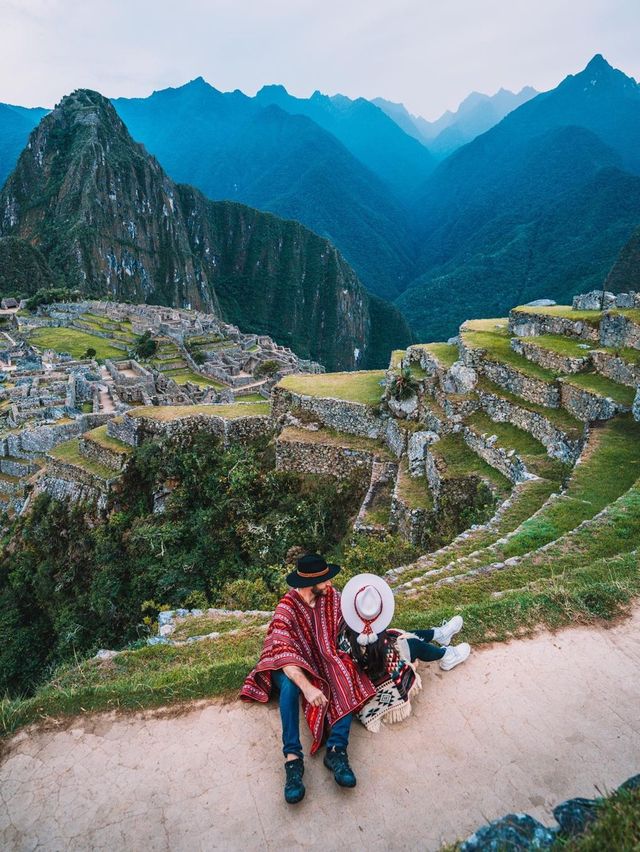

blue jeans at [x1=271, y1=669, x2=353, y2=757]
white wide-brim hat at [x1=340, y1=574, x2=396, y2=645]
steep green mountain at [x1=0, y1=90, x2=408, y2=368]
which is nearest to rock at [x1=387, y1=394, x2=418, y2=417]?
white wide-brim hat at [x1=340, y1=574, x2=396, y2=645]

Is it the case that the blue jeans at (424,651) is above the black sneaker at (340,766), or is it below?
above

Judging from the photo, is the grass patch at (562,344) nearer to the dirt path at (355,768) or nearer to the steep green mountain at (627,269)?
the dirt path at (355,768)

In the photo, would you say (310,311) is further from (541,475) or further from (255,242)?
(541,475)

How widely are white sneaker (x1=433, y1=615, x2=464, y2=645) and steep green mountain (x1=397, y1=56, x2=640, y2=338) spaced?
292ft

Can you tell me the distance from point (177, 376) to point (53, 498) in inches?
1066

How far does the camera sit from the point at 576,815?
106 inches

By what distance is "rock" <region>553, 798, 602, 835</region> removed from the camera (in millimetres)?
2613

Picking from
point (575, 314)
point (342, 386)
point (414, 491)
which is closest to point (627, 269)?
point (575, 314)

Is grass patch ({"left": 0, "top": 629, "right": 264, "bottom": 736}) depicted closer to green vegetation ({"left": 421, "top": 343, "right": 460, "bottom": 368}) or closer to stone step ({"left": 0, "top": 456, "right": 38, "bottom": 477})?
green vegetation ({"left": 421, "top": 343, "right": 460, "bottom": 368})

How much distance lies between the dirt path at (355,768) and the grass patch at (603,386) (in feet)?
20.8

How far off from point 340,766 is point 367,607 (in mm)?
1030

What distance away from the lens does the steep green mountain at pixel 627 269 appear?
7112 centimetres

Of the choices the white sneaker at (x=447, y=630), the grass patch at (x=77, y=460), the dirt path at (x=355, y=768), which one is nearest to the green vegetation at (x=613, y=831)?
the dirt path at (x=355, y=768)

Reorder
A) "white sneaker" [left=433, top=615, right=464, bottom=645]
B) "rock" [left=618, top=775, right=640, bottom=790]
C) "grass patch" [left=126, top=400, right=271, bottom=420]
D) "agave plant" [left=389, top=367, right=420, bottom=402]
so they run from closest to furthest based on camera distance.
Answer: "rock" [left=618, top=775, right=640, bottom=790] → "white sneaker" [left=433, top=615, right=464, bottom=645] → "agave plant" [left=389, top=367, right=420, bottom=402] → "grass patch" [left=126, top=400, right=271, bottom=420]
